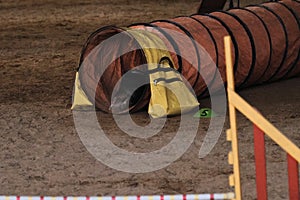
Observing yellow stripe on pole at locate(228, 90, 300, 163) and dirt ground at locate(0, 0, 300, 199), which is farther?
dirt ground at locate(0, 0, 300, 199)

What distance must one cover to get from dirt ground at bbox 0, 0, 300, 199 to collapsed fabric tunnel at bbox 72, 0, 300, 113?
172 millimetres

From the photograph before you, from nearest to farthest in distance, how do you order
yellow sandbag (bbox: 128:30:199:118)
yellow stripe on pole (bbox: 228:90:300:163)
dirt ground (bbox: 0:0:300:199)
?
yellow stripe on pole (bbox: 228:90:300:163) < dirt ground (bbox: 0:0:300:199) < yellow sandbag (bbox: 128:30:199:118)

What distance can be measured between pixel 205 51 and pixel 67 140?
1342 mm

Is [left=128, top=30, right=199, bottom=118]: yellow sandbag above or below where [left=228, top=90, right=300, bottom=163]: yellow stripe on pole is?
above

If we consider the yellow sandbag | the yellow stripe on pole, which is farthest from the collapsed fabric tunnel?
the yellow stripe on pole

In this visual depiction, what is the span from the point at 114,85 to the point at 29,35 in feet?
10.5

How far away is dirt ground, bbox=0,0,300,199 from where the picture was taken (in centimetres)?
435

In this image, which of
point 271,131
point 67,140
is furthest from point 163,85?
point 271,131

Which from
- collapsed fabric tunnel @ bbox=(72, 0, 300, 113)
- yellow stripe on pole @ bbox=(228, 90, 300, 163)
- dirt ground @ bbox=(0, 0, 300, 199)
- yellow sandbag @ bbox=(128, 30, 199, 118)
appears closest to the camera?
yellow stripe on pole @ bbox=(228, 90, 300, 163)

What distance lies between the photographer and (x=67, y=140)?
520cm

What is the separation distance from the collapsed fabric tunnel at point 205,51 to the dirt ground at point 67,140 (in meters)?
0.17

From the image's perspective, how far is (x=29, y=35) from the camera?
29.7 ft

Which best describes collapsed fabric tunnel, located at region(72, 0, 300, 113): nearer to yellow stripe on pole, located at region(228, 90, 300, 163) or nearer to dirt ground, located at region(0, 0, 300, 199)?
dirt ground, located at region(0, 0, 300, 199)

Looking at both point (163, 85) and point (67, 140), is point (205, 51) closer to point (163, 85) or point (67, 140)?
point (163, 85)
